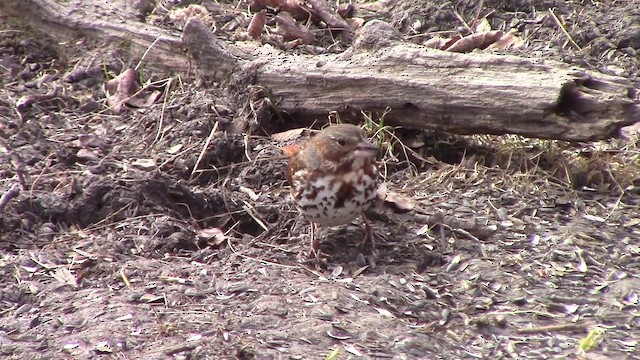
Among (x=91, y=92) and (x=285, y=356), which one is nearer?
(x=285, y=356)

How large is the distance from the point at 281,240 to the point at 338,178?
0.59 meters

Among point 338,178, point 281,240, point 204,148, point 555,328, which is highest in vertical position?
point 338,178

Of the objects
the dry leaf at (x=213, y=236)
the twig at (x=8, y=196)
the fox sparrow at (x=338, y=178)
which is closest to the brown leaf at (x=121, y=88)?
the twig at (x=8, y=196)

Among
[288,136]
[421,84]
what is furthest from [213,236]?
[421,84]

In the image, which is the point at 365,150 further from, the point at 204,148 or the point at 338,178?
the point at 204,148

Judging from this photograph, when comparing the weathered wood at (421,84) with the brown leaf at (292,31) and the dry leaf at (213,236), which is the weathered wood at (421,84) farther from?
the dry leaf at (213,236)

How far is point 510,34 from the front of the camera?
6512 mm

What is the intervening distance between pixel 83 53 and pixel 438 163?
285 cm

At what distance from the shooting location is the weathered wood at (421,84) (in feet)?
15.7

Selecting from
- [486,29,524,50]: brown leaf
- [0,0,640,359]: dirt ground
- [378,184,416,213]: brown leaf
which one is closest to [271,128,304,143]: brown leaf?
[0,0,640,359]: dirt ground

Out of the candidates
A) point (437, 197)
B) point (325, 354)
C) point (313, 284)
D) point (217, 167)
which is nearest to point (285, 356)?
point (325, 354)

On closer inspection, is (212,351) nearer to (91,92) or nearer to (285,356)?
(285,356)

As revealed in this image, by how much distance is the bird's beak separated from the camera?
4570mm

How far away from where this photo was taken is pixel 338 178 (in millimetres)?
4570
